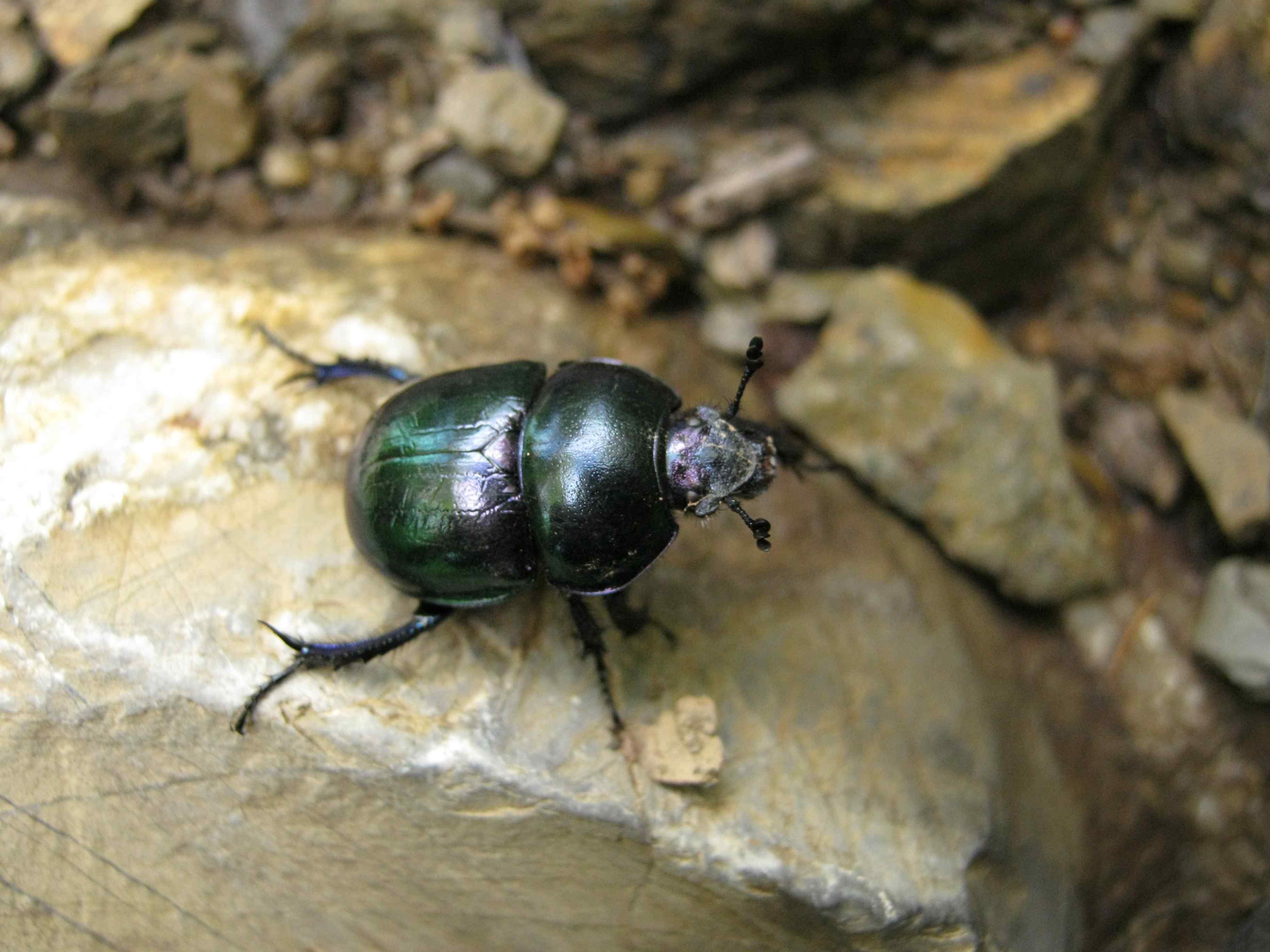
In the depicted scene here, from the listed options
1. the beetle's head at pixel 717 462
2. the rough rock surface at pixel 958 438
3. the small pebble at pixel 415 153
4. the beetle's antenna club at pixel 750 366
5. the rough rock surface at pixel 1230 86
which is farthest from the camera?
the small pebble at pixel 415 153

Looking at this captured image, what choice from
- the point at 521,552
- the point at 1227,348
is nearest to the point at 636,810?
the point at 521,552

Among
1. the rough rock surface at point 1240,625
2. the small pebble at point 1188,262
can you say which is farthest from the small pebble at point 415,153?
the rough rock surface at point 1240,625

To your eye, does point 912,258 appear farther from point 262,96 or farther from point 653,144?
point 262,96

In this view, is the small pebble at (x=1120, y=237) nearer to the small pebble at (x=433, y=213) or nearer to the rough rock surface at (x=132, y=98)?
the small pebble at (x=433, y=213)

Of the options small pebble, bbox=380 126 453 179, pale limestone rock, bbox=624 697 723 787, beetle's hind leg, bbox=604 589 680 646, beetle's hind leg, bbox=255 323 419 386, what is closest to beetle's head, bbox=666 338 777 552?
beetle's hind leg, bbox=604 589 680 646

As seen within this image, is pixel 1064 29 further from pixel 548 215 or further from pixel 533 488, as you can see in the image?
pixel 533 488

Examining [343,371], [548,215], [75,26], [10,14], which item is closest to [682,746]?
[343,371]

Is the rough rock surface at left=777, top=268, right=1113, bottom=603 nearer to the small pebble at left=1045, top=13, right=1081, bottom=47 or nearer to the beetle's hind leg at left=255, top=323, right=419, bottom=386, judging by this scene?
the small pebble at left=1045, top=13, right=1081, bottom=47
